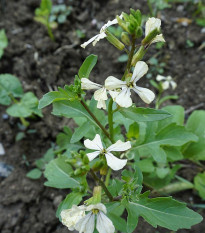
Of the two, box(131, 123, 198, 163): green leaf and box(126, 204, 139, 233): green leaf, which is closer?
box(126, 204, 139, 233): green leaf

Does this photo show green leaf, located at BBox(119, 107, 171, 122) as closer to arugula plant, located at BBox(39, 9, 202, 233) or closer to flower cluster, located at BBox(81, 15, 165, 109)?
arugula plant, located at BBox(39, 9, 202, 233)

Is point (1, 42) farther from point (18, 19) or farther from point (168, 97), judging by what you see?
point (168, 97)

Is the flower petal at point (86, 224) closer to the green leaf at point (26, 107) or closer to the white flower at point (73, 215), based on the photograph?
the white flower at point (73, 215)

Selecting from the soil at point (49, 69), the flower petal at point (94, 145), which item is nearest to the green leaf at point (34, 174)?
the soil at point (49, 69)

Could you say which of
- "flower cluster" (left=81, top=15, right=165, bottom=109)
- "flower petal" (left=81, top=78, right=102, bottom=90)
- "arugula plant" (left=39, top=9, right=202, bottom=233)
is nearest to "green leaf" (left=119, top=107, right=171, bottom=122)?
"arugula plant" (left=39, top=9, right=202, bottom=233)

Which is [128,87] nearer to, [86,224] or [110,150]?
[110,150]

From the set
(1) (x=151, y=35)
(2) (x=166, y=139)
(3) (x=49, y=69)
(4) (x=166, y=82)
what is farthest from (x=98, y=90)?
(3) (x=49, y=69)
